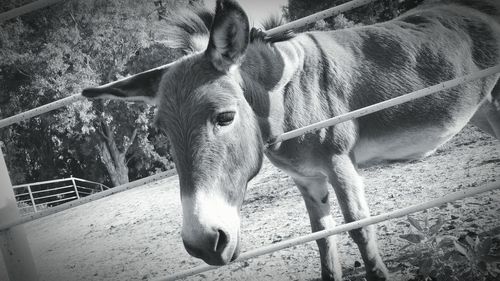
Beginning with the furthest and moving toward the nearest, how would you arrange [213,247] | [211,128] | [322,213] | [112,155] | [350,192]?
[112,155]
[322,213]
[350,192]
[211,128]
[213,247]

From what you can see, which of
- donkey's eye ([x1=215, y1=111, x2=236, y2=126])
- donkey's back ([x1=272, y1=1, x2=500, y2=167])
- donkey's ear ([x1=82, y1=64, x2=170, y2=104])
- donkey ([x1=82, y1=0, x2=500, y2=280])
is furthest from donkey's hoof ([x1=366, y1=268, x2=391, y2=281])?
donkey's ear ([x1=82, y1=64, x2=170, y2=104])

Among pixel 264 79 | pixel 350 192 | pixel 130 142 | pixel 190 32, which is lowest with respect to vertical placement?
pixel 350 192

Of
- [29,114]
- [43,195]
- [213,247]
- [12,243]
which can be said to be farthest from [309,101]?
[43,195]

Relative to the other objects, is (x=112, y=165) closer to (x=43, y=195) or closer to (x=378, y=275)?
(x=43, y=195)

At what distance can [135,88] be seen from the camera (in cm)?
196

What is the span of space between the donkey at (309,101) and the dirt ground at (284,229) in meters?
0.79

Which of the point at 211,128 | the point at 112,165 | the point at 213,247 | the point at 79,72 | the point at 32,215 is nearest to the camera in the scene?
the point at 213,247

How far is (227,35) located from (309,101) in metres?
0.80

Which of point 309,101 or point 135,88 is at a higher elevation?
point 135,88

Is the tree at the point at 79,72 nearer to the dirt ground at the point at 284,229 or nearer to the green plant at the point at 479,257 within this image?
the dirt ground at the point at 284,229

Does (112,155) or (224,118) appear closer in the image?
(224,118)

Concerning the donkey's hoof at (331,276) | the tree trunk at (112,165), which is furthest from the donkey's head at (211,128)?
the tree trunk at (112,165)

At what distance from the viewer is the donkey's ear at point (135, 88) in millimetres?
1890

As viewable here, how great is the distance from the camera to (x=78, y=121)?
1642 cm
